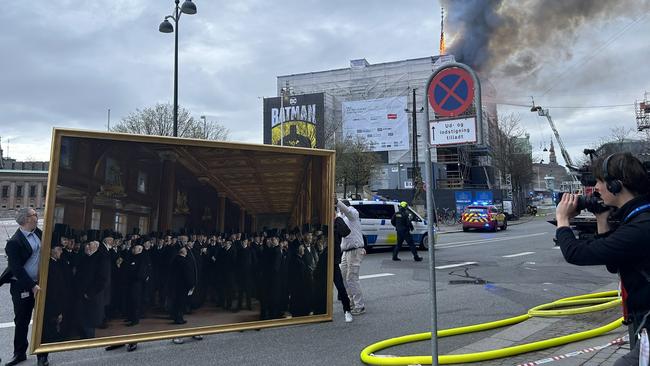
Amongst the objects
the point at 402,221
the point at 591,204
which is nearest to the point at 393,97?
the point at 402,221

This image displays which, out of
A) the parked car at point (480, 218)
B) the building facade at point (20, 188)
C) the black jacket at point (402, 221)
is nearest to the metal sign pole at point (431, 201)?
the black jacket at point (402, 221)

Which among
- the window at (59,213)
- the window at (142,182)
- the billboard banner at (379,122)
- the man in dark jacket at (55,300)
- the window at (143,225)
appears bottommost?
the man in dark jacket at (55,300)

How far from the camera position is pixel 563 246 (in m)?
2.29

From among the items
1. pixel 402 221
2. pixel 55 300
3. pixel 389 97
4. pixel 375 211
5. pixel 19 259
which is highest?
pixel 389 97

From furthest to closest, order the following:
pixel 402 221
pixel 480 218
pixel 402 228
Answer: pixel 480 218, pixel 402 221, pixel 402 228

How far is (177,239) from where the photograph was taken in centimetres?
493

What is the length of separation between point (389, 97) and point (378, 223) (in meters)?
Result: 44.5

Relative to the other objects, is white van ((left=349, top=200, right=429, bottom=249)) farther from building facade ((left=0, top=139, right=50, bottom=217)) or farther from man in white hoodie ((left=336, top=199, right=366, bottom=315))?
building facade ((left=0, top=139, right=50, bottom=217))

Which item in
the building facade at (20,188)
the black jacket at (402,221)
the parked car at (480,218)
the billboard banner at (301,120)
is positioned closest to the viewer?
the black jacket at (402,221)

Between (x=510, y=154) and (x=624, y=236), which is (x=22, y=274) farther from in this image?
(x=510, y=154)

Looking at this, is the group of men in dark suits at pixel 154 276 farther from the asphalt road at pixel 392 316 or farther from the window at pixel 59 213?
the asphalt road at pixel 392 316

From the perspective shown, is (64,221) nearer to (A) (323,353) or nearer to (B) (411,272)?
(A) (323,353)

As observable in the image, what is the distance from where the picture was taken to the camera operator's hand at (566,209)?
2389mm

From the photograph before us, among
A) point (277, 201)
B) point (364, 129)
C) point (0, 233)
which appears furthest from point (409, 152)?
point (277, 201)
